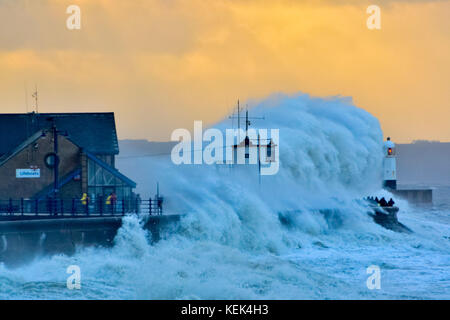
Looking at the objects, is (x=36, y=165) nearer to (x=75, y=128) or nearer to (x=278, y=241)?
(x=75, y=128)

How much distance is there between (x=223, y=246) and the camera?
36406 millimetres

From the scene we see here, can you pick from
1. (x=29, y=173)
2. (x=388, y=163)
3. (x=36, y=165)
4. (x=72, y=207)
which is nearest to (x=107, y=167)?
(x=36, y=165)

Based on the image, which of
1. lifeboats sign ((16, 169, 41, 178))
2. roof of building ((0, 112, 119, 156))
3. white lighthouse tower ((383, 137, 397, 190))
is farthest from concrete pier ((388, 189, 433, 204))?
lifeboats sign ((16, 169, 41, 178))

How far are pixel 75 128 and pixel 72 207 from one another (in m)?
12.9

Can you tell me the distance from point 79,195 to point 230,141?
11.0m

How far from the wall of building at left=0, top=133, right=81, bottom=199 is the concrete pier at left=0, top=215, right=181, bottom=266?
5.30 metres

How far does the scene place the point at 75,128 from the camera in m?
47.5

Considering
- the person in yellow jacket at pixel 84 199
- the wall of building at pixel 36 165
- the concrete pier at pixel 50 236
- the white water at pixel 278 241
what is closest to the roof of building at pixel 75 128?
the white water at pixel 278 241

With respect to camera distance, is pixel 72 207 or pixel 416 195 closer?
pixel 72 207

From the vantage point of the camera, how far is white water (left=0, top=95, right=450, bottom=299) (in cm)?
2894

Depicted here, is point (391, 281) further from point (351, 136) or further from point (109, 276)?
point (351, 136)

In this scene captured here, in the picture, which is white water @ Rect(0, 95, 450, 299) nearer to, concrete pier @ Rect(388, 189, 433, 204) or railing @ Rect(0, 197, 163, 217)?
railing @ Rect(0, 197, 163, 217)

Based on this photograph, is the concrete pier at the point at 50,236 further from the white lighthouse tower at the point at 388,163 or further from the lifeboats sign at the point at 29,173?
the white lighthouse tower at the point at 388,163

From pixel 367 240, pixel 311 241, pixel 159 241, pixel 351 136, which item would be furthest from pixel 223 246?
pixel 351 136
